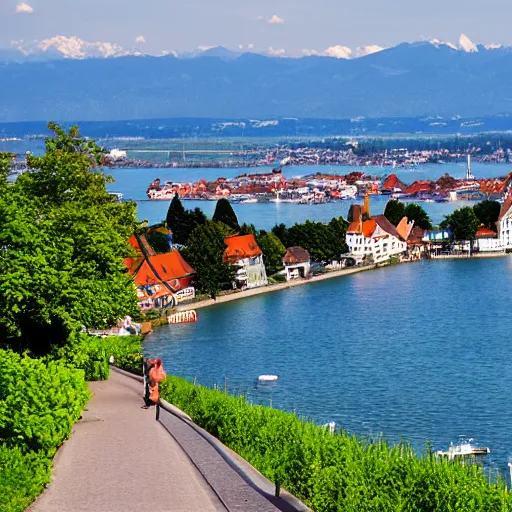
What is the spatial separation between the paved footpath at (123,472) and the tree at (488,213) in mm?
27086

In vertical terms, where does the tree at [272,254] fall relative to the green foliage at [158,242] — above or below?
below

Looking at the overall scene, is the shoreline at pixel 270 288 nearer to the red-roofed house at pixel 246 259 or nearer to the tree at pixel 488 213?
the red-roofed house at pixel 246 259

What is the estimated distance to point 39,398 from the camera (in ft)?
20.9

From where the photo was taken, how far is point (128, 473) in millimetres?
5871

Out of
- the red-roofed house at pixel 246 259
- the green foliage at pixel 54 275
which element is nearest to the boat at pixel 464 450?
the green foliage at pixel 54 275

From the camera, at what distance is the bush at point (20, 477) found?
5211 millimetres

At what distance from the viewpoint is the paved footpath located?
5352mm

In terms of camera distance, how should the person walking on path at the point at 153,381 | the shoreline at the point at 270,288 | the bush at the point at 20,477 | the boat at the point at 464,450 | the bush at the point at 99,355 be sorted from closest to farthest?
the bush at the point at 20,477 < the person walking on path at the point at 153,381 < the bush at the point at 99,355 < the boat at the point at 464,450 < the shoreline at the point at 270,288

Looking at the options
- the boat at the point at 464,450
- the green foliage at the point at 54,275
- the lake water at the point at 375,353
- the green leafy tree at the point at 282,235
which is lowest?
the lake water at the point at 375,353

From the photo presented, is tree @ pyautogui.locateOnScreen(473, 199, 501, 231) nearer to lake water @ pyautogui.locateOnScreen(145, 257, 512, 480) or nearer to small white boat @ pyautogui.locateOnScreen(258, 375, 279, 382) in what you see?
lake water @ pyautogui.locateOnScreen(145, 257, 512, 480)

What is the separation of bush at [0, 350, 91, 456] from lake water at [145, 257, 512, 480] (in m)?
4.40

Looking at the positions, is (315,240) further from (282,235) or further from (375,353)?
(375,353)

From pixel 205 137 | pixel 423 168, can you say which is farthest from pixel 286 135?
pixel 423 168

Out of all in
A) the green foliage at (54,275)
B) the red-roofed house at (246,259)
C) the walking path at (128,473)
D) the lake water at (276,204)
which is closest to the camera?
the walking path at (128,473)
